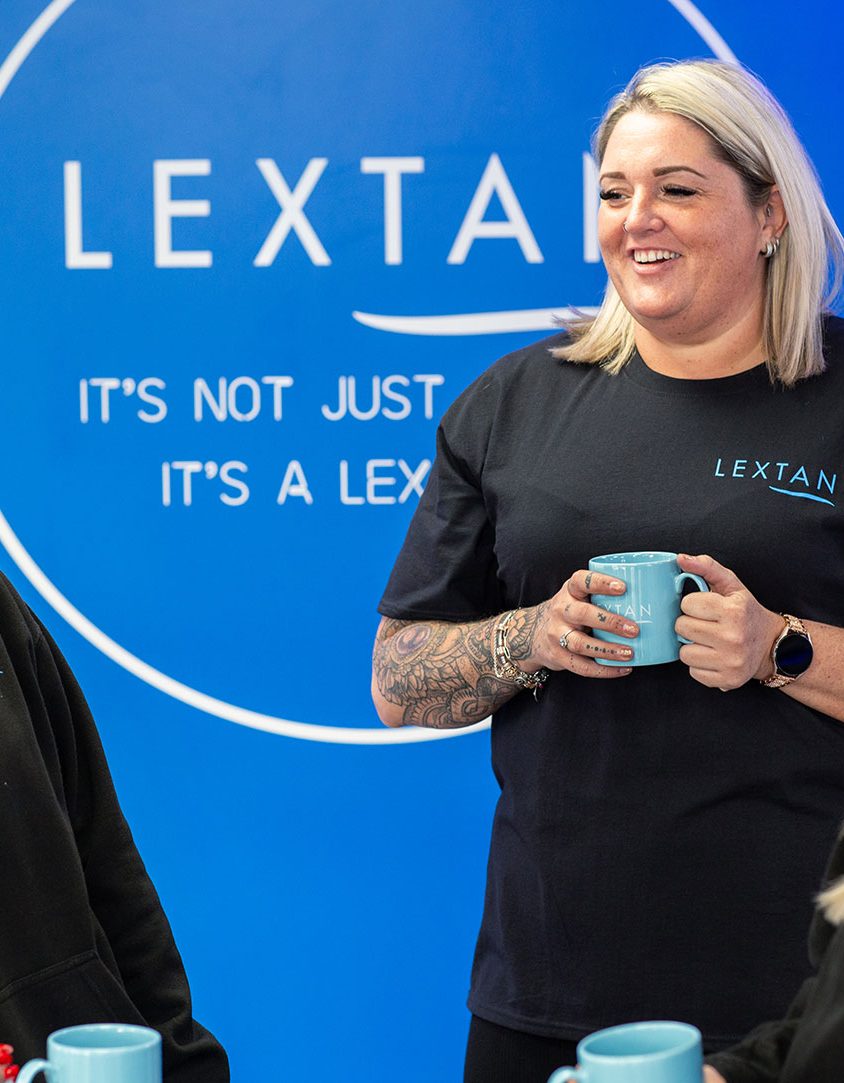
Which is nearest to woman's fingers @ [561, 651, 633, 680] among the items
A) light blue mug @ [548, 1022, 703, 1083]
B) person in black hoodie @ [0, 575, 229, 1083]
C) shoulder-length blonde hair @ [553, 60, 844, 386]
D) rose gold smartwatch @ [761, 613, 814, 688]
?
rose gold smartwatch @ [761, 613, 814, 688]

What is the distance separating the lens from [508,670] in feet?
5.60

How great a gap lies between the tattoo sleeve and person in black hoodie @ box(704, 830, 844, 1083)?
65 centimetres

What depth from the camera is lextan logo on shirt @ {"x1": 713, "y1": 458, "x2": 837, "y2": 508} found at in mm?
1636

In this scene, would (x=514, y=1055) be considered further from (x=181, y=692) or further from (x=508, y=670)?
(x=181, y=692)

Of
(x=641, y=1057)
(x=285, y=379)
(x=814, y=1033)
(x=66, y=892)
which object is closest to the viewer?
(x=641, y=1057)

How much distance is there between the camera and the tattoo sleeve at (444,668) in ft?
5.67

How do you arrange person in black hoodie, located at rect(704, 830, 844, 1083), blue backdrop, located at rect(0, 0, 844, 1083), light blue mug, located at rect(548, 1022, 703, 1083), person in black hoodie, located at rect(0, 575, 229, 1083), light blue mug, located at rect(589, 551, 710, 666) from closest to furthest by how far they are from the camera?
1. light blue mug, located at rect(548, 1022, 703, 1083)
2. person in black hoodie, located at rect(704, 830, 844, 1083)
3. person in black hoodie, located at rect(0, 575, 229, 1083)
4. light blue mug, located at rect(589, 551, 710, 666)
5. blue backdrop, located at rect(0, 0, 844, 1083)

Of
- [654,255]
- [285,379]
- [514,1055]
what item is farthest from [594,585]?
[285,379]

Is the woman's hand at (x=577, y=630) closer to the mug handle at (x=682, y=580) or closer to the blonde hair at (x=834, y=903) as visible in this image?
the mug handle at (x=682, y=580)

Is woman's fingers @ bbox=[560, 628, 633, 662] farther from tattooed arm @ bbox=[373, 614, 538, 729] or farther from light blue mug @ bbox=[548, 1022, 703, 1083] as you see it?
light blue mug @ bbox=[548, 1022, 703, 1083]

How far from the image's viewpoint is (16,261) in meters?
2.49

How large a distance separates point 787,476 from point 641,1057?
0.95 metres

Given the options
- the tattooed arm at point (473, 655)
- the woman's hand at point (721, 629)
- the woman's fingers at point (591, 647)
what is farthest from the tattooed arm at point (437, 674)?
the woman's hand at point (721, 629)

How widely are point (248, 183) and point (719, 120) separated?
982 mm
